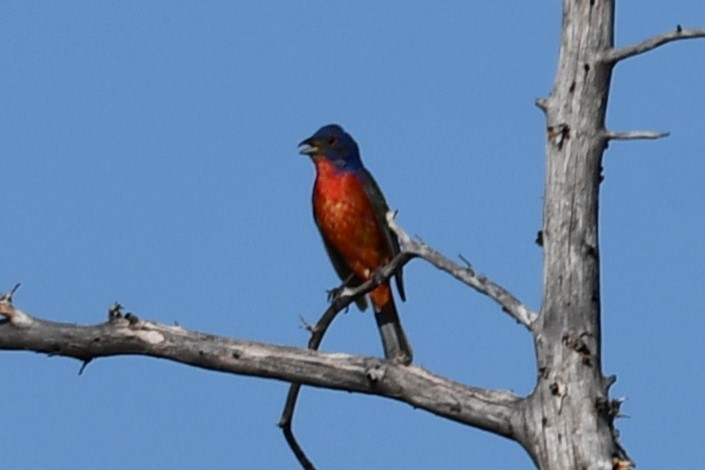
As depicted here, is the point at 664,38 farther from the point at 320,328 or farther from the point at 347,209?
the point at 347,209

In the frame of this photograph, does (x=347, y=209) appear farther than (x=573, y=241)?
Yes

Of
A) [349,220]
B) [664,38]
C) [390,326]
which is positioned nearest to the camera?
[664,38]

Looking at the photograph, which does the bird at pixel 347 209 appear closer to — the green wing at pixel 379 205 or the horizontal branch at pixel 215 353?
the green wing at pixel 379 205

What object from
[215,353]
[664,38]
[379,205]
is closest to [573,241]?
[664,38]

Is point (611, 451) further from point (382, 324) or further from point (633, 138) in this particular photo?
point (382, 324)

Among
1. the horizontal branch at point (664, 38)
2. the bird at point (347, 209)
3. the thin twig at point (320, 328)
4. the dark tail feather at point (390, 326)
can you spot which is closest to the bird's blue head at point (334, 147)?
the bird at point (347, 209)

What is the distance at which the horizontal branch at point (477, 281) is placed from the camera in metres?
6.17

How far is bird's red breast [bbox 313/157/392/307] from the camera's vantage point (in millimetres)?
10523

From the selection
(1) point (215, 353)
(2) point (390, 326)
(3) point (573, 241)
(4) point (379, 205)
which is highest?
(4) point (379, 205)

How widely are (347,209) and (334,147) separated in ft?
1.66

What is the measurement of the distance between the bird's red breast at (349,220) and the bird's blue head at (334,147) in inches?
2.0

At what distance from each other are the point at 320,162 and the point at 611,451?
528 centimetres

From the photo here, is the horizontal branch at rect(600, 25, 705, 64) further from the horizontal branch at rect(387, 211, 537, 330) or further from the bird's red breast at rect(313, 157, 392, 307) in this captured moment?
the bird's red breast at rect(313, 157, 392, 307)

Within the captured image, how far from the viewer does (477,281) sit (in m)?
6.31
